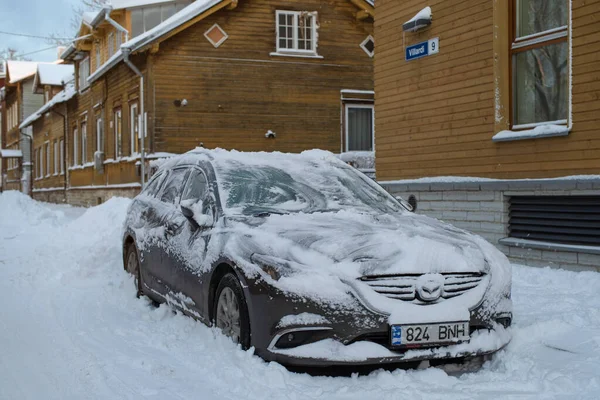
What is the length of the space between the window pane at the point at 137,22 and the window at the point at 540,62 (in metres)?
17.5

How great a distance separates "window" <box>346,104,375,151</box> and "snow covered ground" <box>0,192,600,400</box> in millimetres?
16251

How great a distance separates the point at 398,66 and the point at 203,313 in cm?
795

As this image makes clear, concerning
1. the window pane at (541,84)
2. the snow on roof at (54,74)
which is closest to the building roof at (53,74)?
the snow on roof at (54,74)

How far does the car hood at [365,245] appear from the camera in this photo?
4867 millimetres

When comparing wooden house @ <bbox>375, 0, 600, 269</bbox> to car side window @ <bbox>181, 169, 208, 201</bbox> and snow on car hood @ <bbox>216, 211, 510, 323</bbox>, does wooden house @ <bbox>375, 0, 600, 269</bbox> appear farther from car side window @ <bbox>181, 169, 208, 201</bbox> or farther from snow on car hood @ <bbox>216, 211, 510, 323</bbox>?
car side window @ <bbox>181, 169, 208, 201</bbox>

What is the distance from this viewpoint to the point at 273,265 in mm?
4914

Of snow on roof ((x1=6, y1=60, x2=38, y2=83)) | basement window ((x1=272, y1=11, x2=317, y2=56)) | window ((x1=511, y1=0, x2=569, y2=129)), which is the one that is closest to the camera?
window ((x1=511, y1=0, x2=569, y2=129))

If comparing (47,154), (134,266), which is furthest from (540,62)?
(47,154)

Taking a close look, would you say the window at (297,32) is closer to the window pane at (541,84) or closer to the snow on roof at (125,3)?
the snow on roof at (125,3)

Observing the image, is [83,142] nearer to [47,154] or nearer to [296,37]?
[47,154]

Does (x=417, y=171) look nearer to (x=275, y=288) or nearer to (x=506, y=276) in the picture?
(x=506, y=276)

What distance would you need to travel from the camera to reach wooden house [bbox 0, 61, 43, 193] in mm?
51344

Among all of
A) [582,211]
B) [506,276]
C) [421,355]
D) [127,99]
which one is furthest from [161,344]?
[127,99]

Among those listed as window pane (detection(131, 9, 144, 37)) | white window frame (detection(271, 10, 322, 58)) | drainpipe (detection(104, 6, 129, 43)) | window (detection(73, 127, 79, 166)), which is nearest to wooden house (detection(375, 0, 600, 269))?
white window frame (detection(271, 10, 322, 58))
